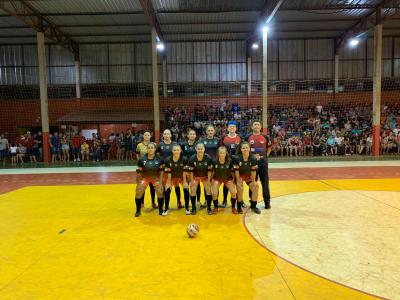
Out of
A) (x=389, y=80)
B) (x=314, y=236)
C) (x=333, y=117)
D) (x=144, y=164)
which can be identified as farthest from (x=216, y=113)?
(x=314, y=236)

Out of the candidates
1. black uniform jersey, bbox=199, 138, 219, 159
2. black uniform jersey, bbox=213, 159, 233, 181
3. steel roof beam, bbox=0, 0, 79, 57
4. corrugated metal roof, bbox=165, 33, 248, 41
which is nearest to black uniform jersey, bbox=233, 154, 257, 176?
black uniform jersey, bbox=213, 159, 233, 181

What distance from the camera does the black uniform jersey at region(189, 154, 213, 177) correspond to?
7375 millimetres

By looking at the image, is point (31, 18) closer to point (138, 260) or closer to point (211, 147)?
point (211, 147)

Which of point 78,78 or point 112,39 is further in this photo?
point 78,78

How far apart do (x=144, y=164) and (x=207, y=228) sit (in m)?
2.26

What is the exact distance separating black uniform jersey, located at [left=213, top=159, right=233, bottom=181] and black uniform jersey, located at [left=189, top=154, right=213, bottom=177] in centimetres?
14

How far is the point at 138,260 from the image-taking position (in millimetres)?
4758

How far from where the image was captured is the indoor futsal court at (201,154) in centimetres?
441

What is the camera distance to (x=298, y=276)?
13.6 feet

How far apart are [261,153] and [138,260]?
415cm

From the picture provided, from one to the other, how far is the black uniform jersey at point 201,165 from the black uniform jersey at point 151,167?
0.72 meters

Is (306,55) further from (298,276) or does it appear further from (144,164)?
(298,276)

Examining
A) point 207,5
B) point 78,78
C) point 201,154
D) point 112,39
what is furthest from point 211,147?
point 78,78

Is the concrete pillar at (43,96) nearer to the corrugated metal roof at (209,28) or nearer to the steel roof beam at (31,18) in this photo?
the steel roof beam at (31,18)
